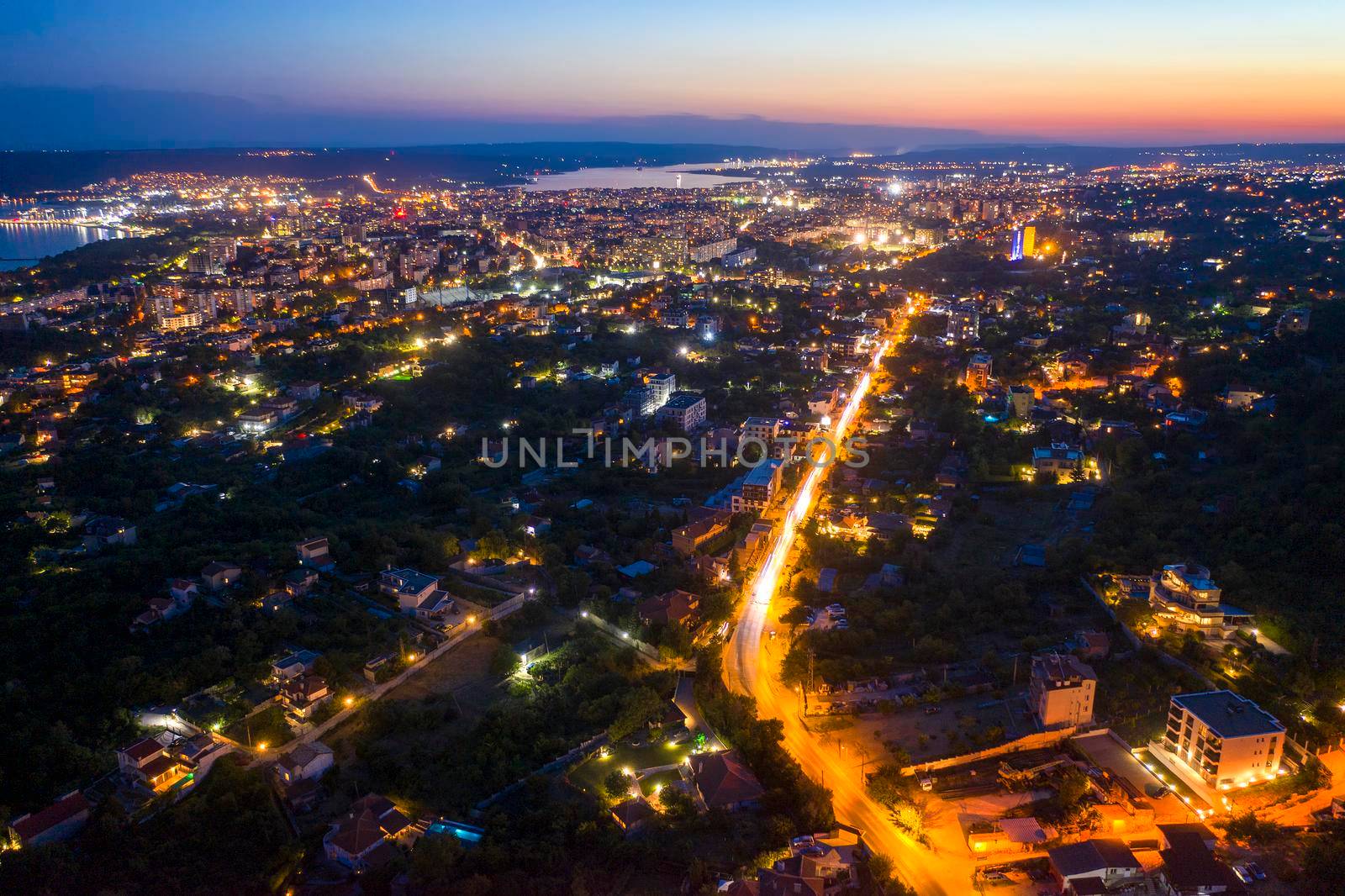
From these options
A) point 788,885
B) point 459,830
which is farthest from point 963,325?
point 459,830

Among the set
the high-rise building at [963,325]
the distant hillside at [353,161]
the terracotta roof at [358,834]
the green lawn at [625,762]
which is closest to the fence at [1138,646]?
the green lawn at [625,762]

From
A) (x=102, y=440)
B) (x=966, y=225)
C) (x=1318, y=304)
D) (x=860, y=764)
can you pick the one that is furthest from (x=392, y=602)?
(x=966, y=225)

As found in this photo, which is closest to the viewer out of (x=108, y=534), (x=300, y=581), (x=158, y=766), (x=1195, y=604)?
(x=158, y=766)

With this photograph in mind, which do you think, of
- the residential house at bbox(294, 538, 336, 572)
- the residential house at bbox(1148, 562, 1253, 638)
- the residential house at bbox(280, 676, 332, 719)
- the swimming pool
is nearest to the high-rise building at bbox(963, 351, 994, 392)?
the residential house at bbox(1148, 562, 1253, 638)

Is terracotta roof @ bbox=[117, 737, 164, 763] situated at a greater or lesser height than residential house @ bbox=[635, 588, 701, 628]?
lesser

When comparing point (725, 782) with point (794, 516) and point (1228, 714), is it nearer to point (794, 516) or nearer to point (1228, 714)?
point (1228, 714)

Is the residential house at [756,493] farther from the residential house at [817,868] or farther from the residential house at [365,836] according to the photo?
the residential house at [365,836]

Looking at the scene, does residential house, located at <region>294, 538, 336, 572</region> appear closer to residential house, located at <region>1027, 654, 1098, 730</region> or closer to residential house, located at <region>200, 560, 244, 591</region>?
residential house, located at <region>200, 560, 244, 591</region>
